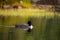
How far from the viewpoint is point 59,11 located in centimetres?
138

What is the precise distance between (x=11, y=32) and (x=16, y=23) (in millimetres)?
81

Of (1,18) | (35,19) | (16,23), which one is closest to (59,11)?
(35,19)

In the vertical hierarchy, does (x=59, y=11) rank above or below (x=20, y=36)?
above

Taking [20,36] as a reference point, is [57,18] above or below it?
above

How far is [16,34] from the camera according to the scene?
1324 millimetres

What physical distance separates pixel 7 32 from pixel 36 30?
0.23 metres

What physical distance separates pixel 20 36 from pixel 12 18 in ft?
0.51

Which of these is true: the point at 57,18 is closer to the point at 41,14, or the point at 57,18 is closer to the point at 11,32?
the point at 41,14

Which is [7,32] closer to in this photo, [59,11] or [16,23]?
[16,23]

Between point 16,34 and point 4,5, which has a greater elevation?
point 4,5

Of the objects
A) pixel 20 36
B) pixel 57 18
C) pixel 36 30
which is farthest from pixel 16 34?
pixel 57 18

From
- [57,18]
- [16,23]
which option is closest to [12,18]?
[16,23]

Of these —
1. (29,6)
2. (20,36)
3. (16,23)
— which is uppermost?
(29,6)

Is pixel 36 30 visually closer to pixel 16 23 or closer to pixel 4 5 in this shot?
pixel 16 23
